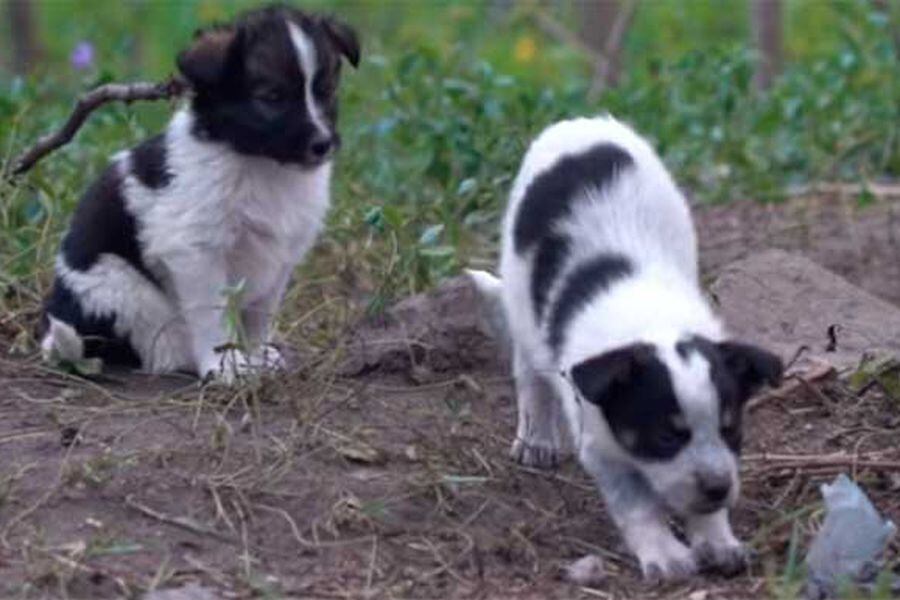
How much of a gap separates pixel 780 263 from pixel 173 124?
90.5 inches

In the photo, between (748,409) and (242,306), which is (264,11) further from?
(748,409)

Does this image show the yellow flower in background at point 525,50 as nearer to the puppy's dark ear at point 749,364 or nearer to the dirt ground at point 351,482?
the dirt ground at point 351,482

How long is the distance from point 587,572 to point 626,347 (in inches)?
22.3

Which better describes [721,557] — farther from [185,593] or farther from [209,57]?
[209,57]

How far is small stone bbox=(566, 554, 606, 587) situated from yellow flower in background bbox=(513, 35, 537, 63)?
11.8m

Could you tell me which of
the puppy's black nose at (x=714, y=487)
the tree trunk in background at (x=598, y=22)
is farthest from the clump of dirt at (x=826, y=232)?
the tree trunk in background at (x=598, y=22)

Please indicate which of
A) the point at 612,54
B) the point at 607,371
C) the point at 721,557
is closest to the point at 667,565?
the point at 721,557

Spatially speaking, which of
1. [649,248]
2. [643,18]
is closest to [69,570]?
[649,248]

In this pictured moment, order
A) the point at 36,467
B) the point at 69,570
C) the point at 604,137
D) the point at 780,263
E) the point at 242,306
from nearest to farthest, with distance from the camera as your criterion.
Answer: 1. the point at 69,570
2. the point at 36,467
3. the point at 604,137
4. the point at 242,306
5. the point at 780,263

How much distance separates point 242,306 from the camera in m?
7.58

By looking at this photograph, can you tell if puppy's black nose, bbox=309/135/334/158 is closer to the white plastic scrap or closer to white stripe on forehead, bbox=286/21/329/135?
white stripe on forehead, bbox=286/21/329/135

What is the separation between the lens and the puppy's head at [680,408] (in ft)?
19.1

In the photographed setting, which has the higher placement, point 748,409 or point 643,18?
point 748,409

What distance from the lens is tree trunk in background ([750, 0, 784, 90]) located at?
13359mm
